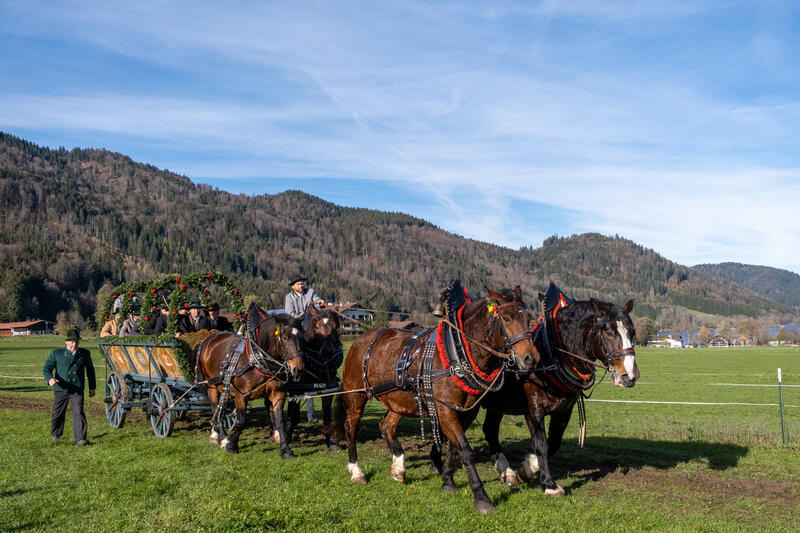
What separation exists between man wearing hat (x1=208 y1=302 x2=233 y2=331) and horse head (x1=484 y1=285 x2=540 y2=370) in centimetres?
849

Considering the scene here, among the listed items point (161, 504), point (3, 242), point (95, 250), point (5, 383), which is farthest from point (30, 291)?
point (161, 504)

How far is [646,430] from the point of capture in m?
12.8

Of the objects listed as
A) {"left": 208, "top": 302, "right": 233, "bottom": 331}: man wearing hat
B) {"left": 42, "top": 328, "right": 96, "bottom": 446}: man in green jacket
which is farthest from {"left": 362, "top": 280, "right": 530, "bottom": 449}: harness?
{"left": 208, "top": 302, "right": 233, "bottom": 331}: man wearing hat

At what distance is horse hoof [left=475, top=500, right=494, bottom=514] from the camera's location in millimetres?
6609

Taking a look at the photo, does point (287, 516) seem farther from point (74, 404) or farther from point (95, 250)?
point (95, 250)

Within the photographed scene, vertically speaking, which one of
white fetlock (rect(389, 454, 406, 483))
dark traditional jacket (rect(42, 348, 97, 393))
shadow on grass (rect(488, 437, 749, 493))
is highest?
dark traditional jacket (rect(42, 348, 97, 393))

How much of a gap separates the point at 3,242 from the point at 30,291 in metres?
34.6

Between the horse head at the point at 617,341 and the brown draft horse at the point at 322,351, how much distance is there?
13.9 ft

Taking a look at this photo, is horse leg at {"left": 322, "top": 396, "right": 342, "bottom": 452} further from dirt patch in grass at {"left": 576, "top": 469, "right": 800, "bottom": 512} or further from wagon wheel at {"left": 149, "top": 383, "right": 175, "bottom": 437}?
dirt patch in grass at {"left": 576, "top": 469, "right": 800, "bottom": 512}

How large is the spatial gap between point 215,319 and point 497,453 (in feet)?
26.5

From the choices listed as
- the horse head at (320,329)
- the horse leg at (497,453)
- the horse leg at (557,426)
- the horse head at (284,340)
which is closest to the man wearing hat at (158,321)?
the horse head at (284,340)

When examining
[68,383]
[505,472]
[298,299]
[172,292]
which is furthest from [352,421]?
[68,383]

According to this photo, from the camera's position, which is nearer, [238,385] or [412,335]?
[412,335]

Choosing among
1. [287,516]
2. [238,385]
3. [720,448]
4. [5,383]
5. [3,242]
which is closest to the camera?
[287,516]
